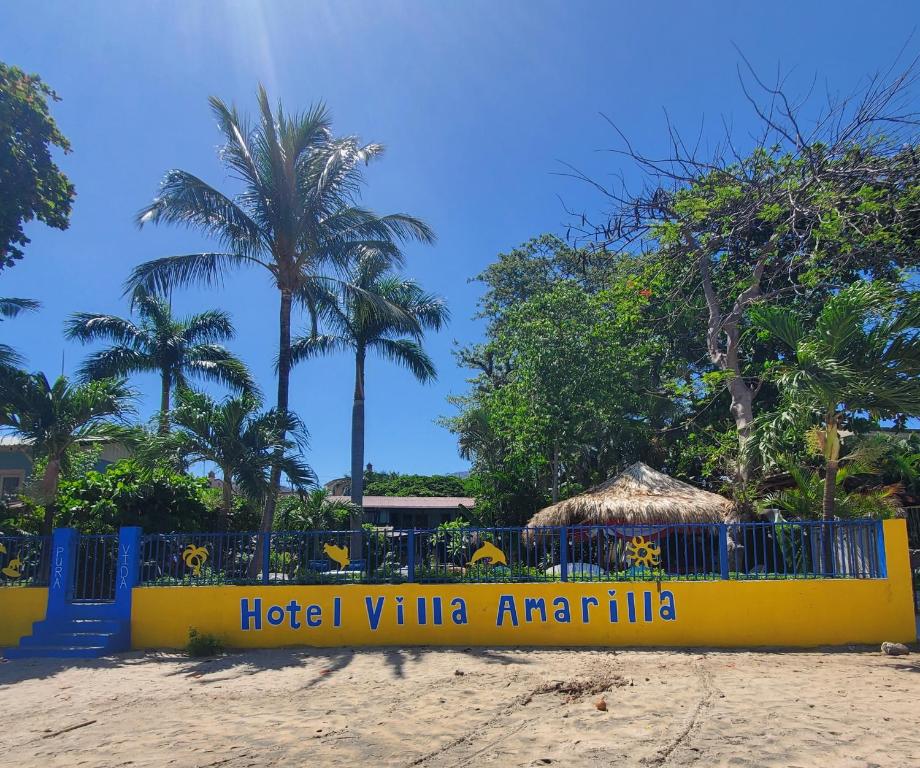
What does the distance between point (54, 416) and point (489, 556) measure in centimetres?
780

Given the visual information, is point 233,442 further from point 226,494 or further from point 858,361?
point 858,361

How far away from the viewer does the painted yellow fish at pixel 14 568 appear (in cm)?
1103

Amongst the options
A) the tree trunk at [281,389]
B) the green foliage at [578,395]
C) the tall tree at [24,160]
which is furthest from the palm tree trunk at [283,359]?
the green foliage at [578,395]

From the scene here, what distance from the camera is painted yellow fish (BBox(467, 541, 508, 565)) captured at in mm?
9883

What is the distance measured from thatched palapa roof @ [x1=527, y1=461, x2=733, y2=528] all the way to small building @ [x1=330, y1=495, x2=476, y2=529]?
40.0 feet

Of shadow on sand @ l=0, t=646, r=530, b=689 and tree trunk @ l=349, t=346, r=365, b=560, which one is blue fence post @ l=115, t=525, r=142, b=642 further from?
tree trunk @ l=349, t=346, r=365, b=560

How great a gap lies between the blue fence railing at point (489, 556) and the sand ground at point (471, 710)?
1.09 metres

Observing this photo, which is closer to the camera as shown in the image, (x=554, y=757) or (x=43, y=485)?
(x=554, y=757)

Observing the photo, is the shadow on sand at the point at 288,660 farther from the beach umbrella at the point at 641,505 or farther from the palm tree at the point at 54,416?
the beach umbrella at the point at 641,505

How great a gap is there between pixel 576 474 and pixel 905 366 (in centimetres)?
1305

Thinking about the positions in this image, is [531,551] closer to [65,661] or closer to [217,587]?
[217,587]

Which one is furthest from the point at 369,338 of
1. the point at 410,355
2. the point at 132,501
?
the point at 132,501

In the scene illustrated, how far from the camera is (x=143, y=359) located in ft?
69.1

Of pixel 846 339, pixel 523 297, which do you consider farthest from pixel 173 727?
pixel 523 297
